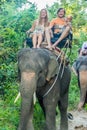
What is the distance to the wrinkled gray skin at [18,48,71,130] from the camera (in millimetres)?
5062

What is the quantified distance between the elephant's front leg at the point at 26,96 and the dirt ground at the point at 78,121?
6.72 feet

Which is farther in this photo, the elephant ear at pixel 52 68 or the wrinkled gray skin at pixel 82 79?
the wrinkled gray skin at pixel 82 79

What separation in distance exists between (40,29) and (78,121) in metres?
2.50

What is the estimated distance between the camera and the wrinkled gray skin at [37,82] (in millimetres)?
5062

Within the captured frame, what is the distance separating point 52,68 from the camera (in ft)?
18.4

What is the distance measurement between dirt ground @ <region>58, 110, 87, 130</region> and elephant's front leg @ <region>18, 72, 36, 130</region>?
2047 millimetres

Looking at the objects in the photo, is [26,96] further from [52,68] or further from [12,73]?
[12,73]

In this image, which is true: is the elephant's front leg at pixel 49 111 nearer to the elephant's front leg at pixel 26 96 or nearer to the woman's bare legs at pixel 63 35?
the elephant's front leg at pixel 26 96

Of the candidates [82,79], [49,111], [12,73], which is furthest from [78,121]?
[49,111]

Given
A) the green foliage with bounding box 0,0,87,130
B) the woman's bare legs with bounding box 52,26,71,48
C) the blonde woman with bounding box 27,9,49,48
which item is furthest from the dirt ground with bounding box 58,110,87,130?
the blonde woman with bounding box 27,9,49,48

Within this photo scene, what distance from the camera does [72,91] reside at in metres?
10.1

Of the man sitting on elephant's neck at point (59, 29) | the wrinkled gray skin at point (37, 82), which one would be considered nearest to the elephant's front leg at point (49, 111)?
the wrinkled gray skin at point (37, 82)

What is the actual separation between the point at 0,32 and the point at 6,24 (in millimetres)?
1854

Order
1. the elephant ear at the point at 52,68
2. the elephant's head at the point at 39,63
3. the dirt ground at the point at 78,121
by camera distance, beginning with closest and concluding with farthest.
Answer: the elephant's head at the point at 39,63
the elephant ear at the point at 52,68
the dirt ground at the point at 78,121
